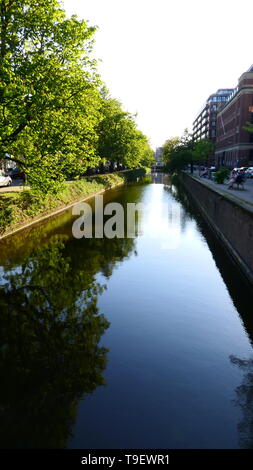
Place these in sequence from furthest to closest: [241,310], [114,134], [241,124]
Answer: [241,124] < [114,134] < [241,310]

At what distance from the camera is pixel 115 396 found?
23.0 ft

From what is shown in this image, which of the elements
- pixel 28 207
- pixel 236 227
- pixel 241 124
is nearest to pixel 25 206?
pixel 28 207

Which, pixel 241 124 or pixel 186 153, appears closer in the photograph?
pixel 241 124

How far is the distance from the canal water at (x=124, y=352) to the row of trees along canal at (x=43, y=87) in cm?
624

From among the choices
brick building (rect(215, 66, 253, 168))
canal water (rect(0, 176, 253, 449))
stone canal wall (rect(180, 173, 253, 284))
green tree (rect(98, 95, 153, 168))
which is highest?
brick building (rect(215, 66, 253, 168))

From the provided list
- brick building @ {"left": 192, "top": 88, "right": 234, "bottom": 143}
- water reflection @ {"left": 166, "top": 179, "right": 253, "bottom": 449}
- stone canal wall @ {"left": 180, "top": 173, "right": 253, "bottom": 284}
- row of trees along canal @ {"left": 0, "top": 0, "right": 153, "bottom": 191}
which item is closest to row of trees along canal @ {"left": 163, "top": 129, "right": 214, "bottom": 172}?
brick building @ {"left": 192, "top": 88, "right": 234, "bottom": 143}

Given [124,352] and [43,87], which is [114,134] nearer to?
[43,87]

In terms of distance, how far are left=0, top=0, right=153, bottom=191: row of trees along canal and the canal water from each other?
624cm

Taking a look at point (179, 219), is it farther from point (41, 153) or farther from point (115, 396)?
point (115, 396)

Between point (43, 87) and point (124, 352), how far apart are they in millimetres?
14730

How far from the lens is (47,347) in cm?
895

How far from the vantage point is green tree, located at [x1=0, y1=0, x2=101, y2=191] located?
17438 millimetres
